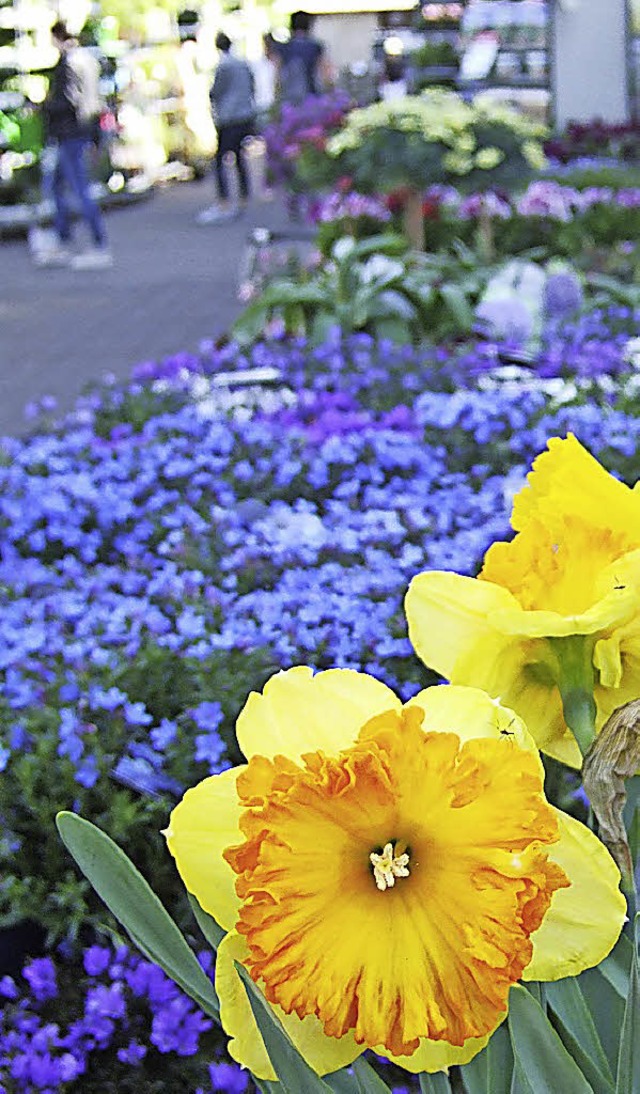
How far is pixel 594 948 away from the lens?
73 centimetres

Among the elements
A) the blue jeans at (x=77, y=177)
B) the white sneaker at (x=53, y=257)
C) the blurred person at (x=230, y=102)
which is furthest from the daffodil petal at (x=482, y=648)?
the blurred person at (x=230, y=102)

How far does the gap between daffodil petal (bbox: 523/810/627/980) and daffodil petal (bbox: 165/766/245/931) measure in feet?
0.53

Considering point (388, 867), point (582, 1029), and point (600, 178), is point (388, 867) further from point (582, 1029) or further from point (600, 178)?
point (600, 178)

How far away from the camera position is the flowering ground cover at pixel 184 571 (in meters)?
1.75

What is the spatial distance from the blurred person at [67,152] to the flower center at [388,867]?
35.5ft

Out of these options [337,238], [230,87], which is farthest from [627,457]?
[230,87]

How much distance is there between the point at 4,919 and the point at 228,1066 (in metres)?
0.39

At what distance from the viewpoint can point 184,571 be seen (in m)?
2.53

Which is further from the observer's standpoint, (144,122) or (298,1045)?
(144,122)

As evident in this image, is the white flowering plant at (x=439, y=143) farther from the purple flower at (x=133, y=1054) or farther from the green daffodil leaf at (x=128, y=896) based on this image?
the green daffodil leaf at (x=128, y=896)

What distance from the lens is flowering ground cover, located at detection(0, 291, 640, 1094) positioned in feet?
5.74

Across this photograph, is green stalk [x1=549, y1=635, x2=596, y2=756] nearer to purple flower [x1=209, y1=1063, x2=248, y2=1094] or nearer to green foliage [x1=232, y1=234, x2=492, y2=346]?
purple flower [x1=209, y1=1063, x2=248, y2=1094]

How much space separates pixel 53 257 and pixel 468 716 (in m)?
12.0

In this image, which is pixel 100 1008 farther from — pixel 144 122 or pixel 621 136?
pixel 144 122
